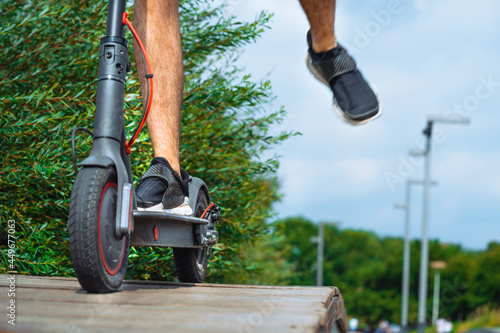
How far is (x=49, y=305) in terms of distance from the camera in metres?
1.60

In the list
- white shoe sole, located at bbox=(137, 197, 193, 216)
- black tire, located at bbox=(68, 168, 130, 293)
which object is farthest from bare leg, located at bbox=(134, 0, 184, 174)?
black tire, located at bbox=(68, 168, 130, 293)

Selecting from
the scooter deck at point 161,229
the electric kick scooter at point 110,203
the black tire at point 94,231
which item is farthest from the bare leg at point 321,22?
the black tire at point 94,231

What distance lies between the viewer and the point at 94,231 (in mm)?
1878

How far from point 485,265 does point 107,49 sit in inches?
2092

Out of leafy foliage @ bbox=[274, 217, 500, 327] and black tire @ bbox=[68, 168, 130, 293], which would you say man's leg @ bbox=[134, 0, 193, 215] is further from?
leafy foliage @ bbox=[274, 217, 500, 327]

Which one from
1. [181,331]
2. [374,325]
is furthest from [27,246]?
[374,325]

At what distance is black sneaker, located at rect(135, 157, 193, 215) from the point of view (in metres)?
2.34

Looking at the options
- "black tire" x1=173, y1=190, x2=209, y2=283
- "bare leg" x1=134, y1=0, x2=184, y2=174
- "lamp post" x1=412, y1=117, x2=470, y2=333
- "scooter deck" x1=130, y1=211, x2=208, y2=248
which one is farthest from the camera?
"lamp post" x1=412, y1=117, x2=470, y2=333

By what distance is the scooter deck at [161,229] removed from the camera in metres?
2.26

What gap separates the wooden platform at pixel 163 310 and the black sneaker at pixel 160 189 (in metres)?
0.39

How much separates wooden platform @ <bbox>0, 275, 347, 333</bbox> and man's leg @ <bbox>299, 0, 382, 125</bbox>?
805 mm

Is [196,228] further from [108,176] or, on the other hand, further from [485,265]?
[485,265]

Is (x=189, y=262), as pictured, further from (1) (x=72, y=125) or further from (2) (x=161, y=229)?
(1) (x=72, y=125)

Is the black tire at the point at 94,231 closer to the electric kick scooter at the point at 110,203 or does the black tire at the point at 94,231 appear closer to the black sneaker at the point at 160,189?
the electric kick scooter at the point at 110,203
